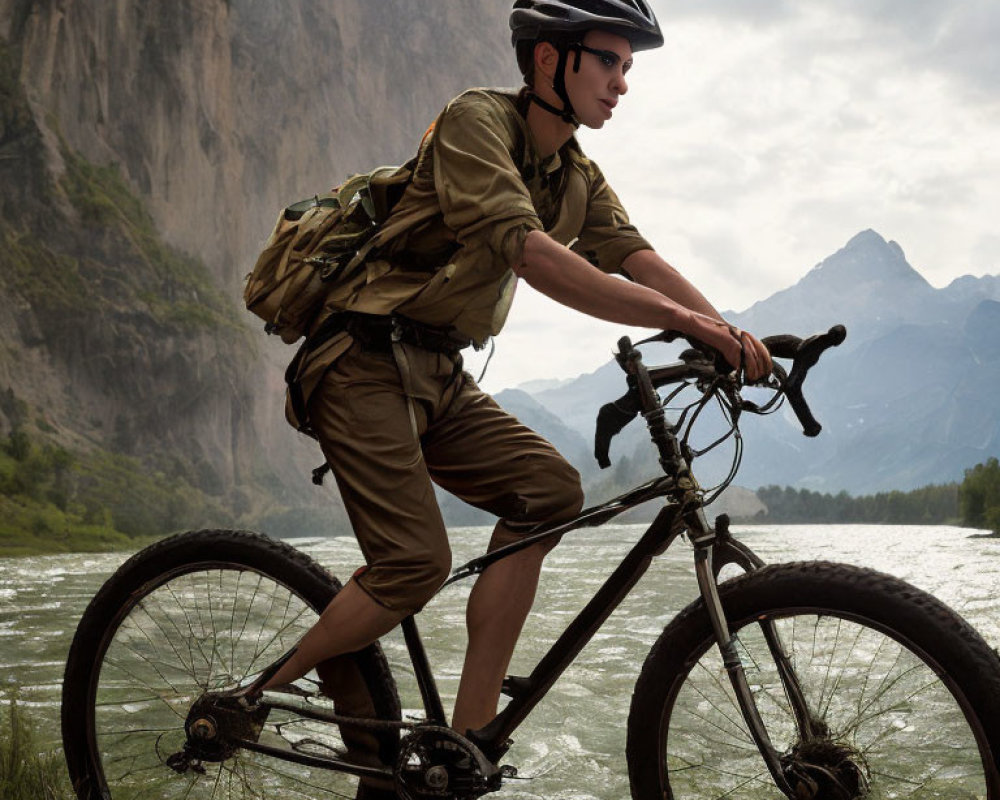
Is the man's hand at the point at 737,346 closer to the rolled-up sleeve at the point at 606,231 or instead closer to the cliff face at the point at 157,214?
the rolled-up sleeve at the point at 606,231

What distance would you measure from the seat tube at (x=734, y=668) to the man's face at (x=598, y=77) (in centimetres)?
92

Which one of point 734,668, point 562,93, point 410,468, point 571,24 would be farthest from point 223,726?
point 571,24

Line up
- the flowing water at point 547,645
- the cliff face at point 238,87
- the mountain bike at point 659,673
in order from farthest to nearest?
the cliff face at point 238,87 → the flowing water at point 547,645 → the mountain bike at point 659,673

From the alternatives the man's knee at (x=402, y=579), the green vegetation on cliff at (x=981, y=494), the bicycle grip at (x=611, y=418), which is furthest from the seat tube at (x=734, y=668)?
the green vegetation on cliff at (x=981, y=494)

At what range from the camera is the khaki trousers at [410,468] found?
2174 mm

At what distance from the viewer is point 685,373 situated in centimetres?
197

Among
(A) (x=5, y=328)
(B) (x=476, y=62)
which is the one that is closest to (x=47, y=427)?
(A) (x=5, y=328)

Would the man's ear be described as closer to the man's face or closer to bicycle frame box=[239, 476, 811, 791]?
the man's face

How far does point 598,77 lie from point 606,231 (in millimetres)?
446

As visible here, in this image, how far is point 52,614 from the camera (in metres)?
6.80

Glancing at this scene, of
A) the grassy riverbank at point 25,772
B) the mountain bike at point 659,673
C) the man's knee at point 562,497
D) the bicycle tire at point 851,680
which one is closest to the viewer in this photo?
the bicycle tire at point 851,680

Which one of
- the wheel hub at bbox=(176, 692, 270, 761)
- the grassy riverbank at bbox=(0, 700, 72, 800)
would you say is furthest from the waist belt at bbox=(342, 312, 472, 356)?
the grassy riverbank at bbox=(0, 700, 72, 800)

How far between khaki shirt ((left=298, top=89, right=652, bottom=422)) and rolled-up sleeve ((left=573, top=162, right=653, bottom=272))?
104 millimetres

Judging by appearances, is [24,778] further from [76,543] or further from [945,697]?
[76,543]
